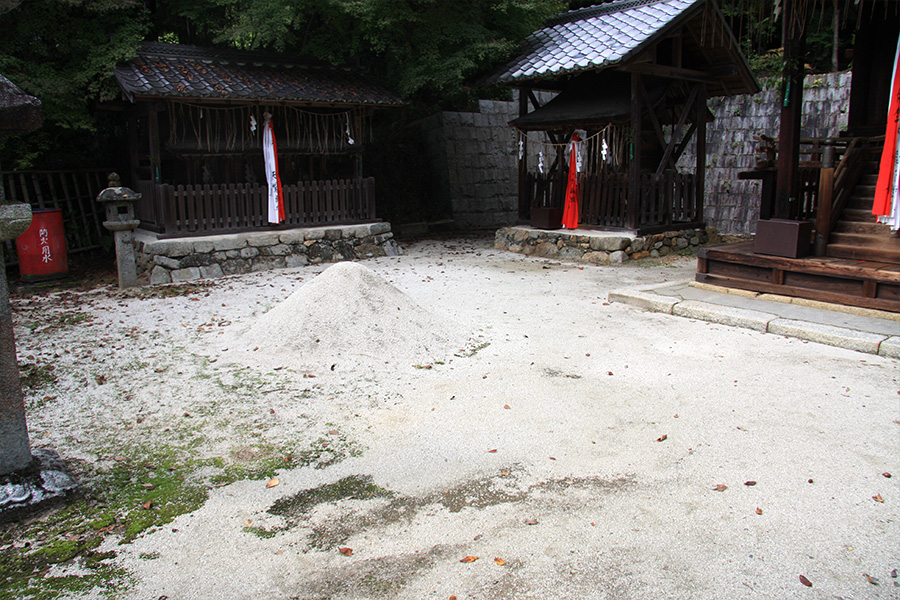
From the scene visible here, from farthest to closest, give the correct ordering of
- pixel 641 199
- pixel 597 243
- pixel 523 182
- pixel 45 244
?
pixel 523 182, pixel 641 199, pixel 597 243, pixel 45 244

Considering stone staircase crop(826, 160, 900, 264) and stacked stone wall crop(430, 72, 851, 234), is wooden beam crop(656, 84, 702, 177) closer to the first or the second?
stacked stone wall crop(430, 72, 851, 234)

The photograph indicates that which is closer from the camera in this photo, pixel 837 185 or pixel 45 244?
pixel 837 185

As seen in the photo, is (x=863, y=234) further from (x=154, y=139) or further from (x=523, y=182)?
(x=154, y=139)

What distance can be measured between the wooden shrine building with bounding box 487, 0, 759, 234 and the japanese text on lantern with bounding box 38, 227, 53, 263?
333 inches

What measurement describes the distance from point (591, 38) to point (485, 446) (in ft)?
32.9

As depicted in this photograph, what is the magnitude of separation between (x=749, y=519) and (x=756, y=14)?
7.55 m

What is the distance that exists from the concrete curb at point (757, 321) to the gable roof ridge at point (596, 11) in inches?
264

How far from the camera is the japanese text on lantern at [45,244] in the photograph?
10.2m

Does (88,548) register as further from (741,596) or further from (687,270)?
(687,270)

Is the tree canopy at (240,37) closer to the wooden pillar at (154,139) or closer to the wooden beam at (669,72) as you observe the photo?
the wooden pillar at (154,139)

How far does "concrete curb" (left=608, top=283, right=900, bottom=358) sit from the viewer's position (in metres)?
6.18

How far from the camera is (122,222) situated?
31.9 ft

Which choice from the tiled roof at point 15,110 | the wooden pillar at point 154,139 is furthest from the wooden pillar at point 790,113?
the wooden pillar at point 154,139

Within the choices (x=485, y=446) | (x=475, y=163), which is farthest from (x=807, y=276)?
(x=475, y=163)
